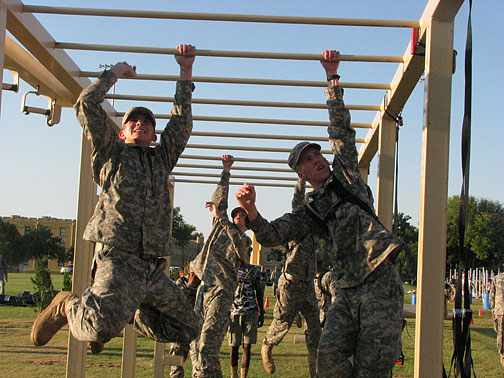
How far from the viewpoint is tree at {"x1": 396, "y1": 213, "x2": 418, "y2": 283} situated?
2077 inches

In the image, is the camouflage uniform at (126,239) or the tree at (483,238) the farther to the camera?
the tree at (483,238)

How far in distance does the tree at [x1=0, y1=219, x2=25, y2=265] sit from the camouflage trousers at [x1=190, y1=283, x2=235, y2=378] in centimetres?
6367

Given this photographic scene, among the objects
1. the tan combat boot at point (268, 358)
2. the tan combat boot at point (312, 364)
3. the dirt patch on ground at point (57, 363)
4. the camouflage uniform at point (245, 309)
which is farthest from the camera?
→ the dirt patch on ground at point (57, 363)

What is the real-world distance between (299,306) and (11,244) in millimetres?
64749

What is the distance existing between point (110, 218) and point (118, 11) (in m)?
1.48

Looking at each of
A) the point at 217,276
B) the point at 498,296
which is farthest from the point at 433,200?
the point at 498,296

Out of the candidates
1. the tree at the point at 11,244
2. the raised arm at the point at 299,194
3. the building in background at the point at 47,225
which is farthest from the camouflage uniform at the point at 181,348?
the building in background at the point at 47,225

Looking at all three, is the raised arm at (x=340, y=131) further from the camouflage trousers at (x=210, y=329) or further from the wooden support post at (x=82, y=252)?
the camouflage trousers at (x=210, y=329)

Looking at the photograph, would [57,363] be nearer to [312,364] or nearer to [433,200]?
[312,364]

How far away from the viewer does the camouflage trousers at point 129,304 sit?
378 centimetres

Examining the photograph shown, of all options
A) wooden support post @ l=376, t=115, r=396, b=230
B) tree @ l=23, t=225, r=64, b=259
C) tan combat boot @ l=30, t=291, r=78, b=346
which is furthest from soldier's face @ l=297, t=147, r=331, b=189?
tree @ l=23, t=225, r=64, b=259

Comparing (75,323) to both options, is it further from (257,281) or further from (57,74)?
(257,281)

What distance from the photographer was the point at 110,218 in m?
4.03

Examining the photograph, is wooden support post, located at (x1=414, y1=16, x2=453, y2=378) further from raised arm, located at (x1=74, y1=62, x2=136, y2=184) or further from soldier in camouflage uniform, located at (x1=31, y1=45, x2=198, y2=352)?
raised arm, located at (x1=74, y1=62, x2=136, y2=184)
